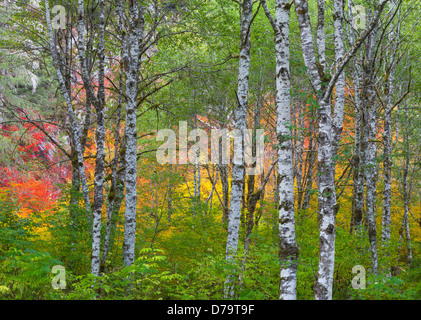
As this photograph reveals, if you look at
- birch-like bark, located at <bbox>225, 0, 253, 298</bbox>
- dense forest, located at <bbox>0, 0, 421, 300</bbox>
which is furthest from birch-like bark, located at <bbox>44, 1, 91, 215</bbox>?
birch-like bark, located at <bbox>225, 0, 253, 298</bbox>

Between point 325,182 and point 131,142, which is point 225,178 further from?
point 325,182

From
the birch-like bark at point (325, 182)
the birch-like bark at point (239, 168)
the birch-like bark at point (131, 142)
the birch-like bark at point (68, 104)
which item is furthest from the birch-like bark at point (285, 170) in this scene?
the birch-like bark at point (68, 104)

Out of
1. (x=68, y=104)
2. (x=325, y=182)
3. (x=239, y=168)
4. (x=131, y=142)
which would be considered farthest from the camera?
(x=68, y=104)

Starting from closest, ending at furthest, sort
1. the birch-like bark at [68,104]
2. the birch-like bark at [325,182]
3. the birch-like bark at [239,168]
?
the birch-like bark at [325,182]
the birch-like bark at [239,168]
the birch-like bark at [68,104]

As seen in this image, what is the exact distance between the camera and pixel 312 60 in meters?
5.35

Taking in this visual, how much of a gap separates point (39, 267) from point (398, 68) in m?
14.8

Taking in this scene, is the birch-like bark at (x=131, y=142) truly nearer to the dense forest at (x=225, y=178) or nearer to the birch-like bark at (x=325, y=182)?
the dense forest at (x=225, y=178)

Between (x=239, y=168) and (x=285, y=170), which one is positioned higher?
(x=239, y=168)

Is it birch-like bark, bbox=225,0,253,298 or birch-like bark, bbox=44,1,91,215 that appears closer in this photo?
birch-like bark, bbox=225,0,253,298

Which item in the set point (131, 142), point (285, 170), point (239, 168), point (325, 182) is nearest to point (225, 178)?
point (239, 168)

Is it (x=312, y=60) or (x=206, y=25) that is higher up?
(x=206, y=25)

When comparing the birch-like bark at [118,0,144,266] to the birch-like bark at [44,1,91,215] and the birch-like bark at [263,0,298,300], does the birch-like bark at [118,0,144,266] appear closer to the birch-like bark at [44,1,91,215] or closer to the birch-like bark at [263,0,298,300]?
the birch-like bark at [44,1,91,215]
